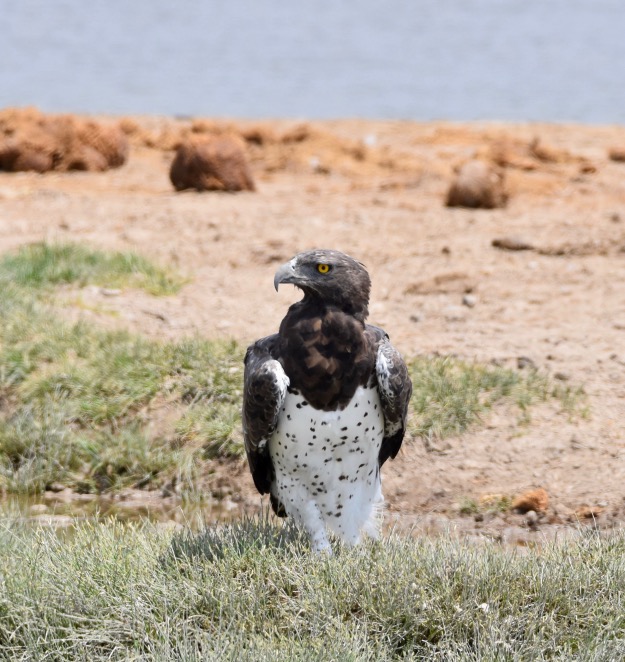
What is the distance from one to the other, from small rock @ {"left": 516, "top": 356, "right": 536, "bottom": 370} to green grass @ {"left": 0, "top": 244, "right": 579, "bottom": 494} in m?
0.11

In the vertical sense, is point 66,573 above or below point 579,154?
below

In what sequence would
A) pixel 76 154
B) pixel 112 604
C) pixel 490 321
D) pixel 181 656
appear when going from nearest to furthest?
pixel 181 656 → pixel 112 604 → pixel 490 321 → pixel 76 154

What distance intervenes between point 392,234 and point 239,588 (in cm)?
630

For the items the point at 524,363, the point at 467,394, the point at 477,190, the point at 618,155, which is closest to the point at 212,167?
the point at 477,190

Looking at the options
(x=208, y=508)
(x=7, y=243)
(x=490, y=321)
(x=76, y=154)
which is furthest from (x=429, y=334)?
(x=76, y=154)

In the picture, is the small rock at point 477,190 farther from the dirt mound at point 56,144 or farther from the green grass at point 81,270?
the dirt mound at point 56,144

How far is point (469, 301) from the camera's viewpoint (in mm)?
8367

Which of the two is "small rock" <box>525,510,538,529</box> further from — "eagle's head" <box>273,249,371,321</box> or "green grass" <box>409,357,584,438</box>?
"eagle's head" <box>273,249,371,321</box>

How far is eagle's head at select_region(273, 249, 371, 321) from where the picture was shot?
4.51 meters

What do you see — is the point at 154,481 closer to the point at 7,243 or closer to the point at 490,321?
the point at 490,321

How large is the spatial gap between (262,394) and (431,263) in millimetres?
5011

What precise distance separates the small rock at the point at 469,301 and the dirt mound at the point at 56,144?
6.35m

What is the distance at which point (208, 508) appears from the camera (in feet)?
20.8

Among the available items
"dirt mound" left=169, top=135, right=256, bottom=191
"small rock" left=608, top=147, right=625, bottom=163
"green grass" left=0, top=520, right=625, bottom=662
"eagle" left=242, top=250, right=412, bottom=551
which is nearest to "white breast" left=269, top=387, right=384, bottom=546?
"eagle" left=242, top=250, right=412, bottom=551
